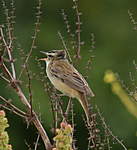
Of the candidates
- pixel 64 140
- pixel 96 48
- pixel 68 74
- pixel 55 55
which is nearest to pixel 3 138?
pixel 64 140

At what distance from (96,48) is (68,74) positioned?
13.4m

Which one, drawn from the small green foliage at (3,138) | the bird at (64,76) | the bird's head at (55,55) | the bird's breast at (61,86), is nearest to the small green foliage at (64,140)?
the small green foliage at (3,138)

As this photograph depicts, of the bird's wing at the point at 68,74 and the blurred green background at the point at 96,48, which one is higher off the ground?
the bird's wing at the point at 68,74

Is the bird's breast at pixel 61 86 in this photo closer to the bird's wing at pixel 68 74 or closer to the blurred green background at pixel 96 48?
the bird's wing at pixel 68 74

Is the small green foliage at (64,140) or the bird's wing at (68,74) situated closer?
the small green foliage at (64,140)

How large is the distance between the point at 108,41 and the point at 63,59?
13671mm

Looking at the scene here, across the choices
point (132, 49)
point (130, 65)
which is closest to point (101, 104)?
point (130, 65)

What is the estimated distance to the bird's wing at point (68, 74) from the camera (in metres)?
7.89

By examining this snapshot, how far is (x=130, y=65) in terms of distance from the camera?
19891 millimetres

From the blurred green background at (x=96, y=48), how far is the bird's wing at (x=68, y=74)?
8.68 meters

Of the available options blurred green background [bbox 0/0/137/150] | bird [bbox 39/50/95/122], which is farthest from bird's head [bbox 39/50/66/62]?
blurred green background [bbox 0/0/137/150]

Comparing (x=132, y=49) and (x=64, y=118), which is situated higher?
(x=64, y=118)

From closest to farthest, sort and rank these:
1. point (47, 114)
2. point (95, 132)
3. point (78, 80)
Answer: point (95, 132)
point (78, 80)
point (47, 114)

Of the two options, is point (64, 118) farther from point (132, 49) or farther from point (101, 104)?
point (132, 49)
